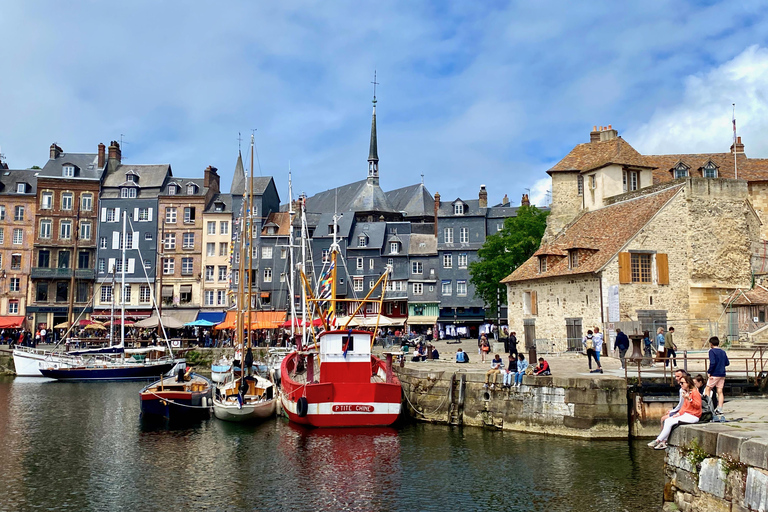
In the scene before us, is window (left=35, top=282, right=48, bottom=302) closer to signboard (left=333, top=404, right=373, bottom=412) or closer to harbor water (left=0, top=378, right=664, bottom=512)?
harbor water (left=0, top=378, right=664, bottom=512)

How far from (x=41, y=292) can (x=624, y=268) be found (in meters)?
49.2

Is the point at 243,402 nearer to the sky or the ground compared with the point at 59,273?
nearer to the ground

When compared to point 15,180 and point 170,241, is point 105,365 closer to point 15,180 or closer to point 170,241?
point 170,241

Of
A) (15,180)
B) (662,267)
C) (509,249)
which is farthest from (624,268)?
(15,180)

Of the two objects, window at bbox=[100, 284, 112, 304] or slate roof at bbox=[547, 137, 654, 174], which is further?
window at bbox=[100, 284, 112, 304]

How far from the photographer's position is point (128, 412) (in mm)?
28562

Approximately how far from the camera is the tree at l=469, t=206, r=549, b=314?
46.7 metres

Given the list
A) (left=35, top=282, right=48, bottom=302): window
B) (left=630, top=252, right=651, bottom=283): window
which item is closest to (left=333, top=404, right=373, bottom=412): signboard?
(left=630, top=252, right=651, bottom=283): window

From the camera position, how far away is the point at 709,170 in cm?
4188

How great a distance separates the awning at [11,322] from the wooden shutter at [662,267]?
50.2 meters

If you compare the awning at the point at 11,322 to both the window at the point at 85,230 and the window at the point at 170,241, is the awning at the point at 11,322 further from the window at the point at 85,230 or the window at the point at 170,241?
the window at the point at 170,241

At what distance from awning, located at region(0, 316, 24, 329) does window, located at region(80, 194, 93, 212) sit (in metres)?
10.6

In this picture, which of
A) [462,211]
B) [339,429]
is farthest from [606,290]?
[462,211]

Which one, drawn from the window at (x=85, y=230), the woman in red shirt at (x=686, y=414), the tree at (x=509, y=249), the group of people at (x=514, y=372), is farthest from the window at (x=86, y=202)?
the woman in red shirt at (x=686, y=414)
